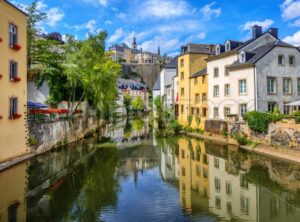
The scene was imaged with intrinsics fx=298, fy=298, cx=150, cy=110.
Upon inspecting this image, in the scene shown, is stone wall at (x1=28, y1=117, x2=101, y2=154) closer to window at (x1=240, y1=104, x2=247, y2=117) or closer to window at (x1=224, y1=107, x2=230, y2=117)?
window at (x1=224, y1=107, x2=230, y2=117)

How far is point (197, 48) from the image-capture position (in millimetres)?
39594

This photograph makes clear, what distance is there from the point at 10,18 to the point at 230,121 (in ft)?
66.9

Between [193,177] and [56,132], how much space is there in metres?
13.9

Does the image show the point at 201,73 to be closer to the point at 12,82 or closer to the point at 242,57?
the point at 242,57

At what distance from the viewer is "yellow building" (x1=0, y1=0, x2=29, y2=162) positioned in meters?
17.1

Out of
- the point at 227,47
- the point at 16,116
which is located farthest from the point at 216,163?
the point at 227,47

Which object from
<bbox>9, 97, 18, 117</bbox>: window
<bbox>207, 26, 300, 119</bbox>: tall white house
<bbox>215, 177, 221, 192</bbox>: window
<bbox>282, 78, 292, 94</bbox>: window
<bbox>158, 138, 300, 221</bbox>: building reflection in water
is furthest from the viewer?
<bbox>282, 78, 292, 94</bbox>: window

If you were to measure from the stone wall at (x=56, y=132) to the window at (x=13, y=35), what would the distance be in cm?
560

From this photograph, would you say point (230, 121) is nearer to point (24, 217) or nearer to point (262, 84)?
point (262, 84)

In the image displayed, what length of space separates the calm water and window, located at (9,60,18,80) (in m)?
5.54

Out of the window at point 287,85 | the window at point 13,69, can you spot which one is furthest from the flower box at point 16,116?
the window at point 287,85

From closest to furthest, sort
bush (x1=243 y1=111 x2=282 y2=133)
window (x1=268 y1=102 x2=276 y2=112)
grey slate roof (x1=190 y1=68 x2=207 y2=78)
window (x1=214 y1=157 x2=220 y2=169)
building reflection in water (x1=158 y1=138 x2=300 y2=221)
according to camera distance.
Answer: building reflection in water (x1=158 y1=138 x2=300 y2=221)
window (x1=214 y1=157 x2=220 y2=169)
bush (x1=243 y1=111 x2=282 y2=133)
window (x1=268 y1=102 x2=276 y2=112)
grey slate roof (x1=190 y1=68 x2=207 y2=78)

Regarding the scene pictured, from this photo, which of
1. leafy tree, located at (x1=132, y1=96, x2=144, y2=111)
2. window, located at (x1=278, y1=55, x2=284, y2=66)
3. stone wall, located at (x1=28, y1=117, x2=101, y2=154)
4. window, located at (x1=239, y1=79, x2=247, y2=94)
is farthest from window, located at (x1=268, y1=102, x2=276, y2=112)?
leafy tree, located at (x1=132, y1=96, x2=144, y2=111)

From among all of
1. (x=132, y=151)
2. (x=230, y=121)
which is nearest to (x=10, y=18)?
(x=132, y=151)
